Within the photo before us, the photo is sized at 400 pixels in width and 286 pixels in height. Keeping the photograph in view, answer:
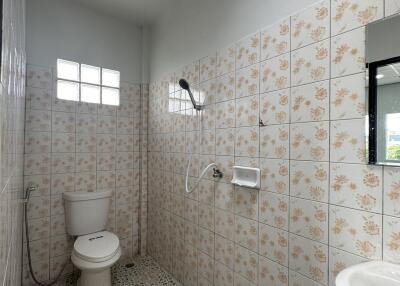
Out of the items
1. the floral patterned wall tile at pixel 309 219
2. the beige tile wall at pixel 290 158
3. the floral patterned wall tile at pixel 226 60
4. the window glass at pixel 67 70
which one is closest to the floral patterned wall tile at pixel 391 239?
the beige tile wall at pixel 290 158

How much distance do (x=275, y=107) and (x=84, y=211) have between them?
1.88 metres

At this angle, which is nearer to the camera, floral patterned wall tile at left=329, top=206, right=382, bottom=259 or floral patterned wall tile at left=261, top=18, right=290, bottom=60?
floral patterned wall tile at left=329, top=206, right=382, bottom=259

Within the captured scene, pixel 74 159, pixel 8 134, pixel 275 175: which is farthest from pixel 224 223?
pixel 74 159

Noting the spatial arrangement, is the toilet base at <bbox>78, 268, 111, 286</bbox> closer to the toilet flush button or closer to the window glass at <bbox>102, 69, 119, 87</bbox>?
the toilet flush button

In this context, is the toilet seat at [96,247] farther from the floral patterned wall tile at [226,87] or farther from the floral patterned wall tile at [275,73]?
the floral patterned wall tile at [275,73]

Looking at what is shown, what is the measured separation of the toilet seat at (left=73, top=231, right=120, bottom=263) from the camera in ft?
5.65

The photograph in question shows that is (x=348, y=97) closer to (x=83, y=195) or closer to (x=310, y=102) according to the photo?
(x=310, y=102)

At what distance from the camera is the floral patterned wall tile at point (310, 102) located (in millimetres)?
1051

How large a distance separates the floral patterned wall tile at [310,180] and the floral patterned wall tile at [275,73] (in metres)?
0.43

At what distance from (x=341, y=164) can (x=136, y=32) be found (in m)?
2.47

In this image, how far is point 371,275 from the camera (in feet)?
2.64

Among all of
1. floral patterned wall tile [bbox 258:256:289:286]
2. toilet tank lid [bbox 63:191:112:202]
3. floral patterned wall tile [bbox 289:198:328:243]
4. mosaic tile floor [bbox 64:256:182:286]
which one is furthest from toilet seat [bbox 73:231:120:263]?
floral patterned wall tile [bbox 289:198:328:243]

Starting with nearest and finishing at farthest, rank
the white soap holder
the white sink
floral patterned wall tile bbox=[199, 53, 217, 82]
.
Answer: the white sink → the white soap holder → floral patterned wall tile bbox=[199, 53, 217, 82]

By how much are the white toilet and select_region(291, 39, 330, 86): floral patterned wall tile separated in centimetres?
179
